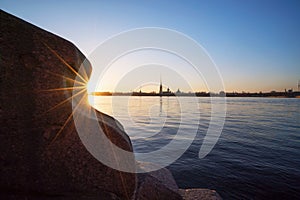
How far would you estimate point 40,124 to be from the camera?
3121mm

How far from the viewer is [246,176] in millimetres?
7367

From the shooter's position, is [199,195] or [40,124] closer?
[40,124]

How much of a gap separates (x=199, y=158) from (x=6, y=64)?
30.7ft

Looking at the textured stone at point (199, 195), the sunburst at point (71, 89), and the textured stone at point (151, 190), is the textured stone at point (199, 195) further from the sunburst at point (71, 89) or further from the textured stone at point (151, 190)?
the sunburst at point (71, 89)

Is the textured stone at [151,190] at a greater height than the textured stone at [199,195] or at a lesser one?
greater

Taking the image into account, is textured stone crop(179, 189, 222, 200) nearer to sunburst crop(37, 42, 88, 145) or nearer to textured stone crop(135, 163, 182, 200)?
textured stone crop(135, 163, 182, 200)

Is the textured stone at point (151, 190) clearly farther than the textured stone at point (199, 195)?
No

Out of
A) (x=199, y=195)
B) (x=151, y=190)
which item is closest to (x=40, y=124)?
(x=151, y=190)

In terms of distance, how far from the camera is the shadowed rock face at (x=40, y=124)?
9.46 ft

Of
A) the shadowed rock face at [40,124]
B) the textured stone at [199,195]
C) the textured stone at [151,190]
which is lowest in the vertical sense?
the textured stone at [199,195]

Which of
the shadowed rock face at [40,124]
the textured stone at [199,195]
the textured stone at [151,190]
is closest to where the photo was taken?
the shadowed rock face at [40,124]

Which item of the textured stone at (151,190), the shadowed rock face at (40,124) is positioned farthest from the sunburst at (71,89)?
the textured stone at (151,190)

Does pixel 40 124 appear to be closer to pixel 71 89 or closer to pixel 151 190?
pixel 71 89

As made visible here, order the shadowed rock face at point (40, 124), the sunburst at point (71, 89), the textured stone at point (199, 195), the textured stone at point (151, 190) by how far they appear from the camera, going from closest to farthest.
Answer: the shadowed rock face at point (40, 124) → the sunburst at point (71, 89) → the textured stone at point (151, 190) → the textured stone at point (199, 195)
